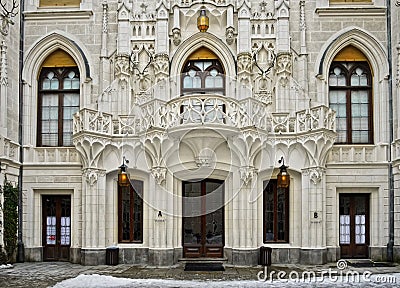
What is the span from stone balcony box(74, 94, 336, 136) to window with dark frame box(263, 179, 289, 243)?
1954 millimetres

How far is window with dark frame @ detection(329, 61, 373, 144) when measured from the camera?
1922 cm

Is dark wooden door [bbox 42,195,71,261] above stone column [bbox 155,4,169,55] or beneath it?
beneath

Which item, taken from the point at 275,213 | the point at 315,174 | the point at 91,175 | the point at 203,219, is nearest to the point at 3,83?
the point at 91,175

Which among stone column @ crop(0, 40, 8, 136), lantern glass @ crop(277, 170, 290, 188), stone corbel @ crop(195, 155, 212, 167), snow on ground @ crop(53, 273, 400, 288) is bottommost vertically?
snow on ground @ crop(53, 273, 400, 288)

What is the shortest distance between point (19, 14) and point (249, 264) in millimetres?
11259

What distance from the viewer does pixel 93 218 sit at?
18.0 meters

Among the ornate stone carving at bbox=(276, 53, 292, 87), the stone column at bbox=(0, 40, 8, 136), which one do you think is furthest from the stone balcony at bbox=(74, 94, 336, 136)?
the stone column at bbox=(0, 40, 8, 136)

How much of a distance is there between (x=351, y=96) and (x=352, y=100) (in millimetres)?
140

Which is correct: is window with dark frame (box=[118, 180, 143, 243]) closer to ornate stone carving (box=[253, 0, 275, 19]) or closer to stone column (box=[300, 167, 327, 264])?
stone column (box=[300, 167, 327, 264])

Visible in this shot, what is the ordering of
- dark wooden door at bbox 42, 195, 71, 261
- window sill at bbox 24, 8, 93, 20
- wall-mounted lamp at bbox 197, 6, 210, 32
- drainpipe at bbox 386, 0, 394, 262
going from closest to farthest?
drainpipe at bbox 386, 0, 394, 262 < wall-mounted lamp at bbox 197, 6, 210, 32 < dark wooden door at bbox 42, 195, 71, 261 < window sill at bbox 24, 8, 93, 20

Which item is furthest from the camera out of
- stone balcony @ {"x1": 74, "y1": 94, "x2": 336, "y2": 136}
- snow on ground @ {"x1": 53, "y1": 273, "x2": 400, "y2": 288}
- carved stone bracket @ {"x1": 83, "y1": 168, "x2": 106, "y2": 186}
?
carved stone bracket @ {"x1": 83, "y1": 168, "x2": 106, "y2": 186}

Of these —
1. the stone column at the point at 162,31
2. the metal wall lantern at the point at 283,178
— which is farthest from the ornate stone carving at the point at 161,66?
the metal wall lantern at the point at 283,178

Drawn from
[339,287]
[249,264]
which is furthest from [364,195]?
[339,287]

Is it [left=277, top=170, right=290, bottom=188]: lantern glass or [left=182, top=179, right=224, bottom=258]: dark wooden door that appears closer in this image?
[left=277, top=170, right=290, bottom=188]: lantern glass
